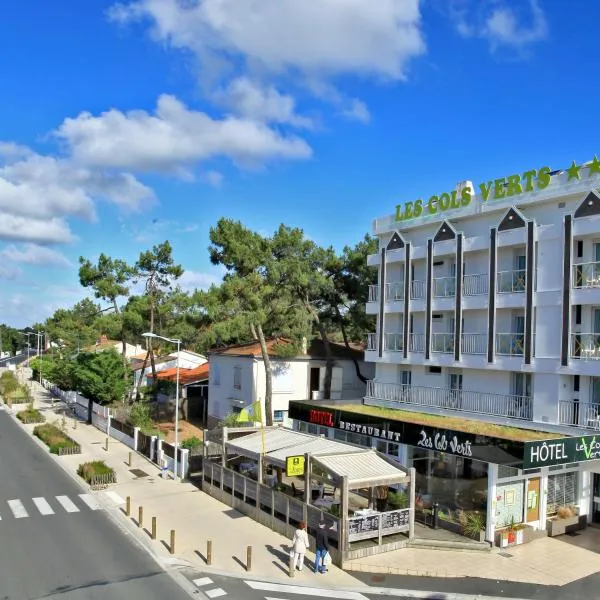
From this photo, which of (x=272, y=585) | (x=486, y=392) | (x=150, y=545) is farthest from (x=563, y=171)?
(x=150, y=545)

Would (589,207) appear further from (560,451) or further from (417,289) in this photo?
(417,289)

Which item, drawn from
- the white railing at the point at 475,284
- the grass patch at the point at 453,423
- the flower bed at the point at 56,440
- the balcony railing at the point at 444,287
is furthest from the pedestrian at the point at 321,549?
the flower bed at the point at 56,440

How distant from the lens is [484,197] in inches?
1070

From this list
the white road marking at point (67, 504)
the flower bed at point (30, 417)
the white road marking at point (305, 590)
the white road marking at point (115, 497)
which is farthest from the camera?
the flower bed at point (30, 417)

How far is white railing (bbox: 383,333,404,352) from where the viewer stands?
105 feet

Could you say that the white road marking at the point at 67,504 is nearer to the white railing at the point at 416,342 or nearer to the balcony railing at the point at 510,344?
the white railing at the point at 416,342

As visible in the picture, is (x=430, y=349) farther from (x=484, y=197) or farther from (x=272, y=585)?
(x=272, y=585)

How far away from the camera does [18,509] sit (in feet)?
78.5

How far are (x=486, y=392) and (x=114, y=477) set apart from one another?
18.1m

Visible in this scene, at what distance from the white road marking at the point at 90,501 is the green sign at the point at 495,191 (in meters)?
20.2

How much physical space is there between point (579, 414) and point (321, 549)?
38.7 ft

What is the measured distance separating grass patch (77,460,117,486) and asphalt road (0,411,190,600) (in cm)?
68

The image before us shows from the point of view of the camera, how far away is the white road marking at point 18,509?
23.0m

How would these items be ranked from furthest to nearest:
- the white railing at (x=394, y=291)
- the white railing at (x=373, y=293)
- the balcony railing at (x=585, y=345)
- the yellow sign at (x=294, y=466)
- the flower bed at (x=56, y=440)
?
the flower bed at (x=56, y=440) < the white railing at (x=373, y=293) < the white railing at (x=394, y=291) < the balcony railing at (x=585, y=345) < the yellow sign at (x=294, y=466)
